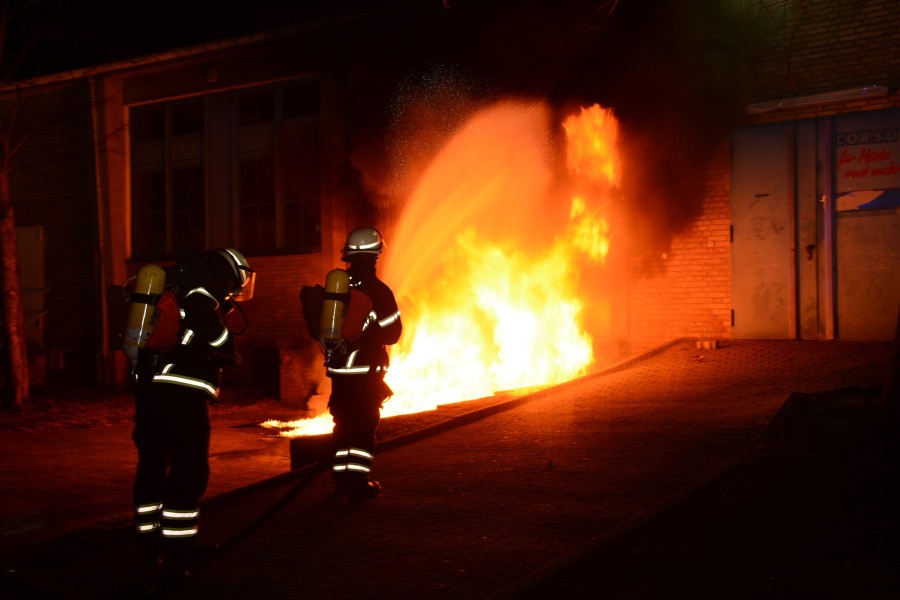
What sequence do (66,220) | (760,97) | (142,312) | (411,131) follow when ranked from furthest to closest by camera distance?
(66,220) < (411,131) < (760,97) < (142,312)

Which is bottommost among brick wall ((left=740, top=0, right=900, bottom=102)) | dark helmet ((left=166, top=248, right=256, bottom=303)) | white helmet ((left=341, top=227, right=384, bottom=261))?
dark helmet ((left=166, top=248, right=256, bottom=303))

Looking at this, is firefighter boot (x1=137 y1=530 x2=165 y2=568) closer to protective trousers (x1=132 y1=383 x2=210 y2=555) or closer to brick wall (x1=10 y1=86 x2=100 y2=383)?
protective trousers (x1=132 y1=383 x2=210 y2=555)

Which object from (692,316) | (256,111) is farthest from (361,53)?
(692,316)

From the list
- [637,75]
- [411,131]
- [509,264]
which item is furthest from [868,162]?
[411,131]

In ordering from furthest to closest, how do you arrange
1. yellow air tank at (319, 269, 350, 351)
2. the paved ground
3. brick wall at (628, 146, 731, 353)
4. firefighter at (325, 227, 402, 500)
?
brick wall at (628, 146, 731, 353)
firefighter at (325, 227, 402, 500)
yellow air tank at (319, 269, 350, 351)
the paved ground

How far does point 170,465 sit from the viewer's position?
185 inches

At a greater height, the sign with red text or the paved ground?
the sign with red text

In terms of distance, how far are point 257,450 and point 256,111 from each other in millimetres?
9105

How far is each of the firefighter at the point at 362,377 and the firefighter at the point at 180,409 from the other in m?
1.25

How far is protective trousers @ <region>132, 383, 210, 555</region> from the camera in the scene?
15.2 feet

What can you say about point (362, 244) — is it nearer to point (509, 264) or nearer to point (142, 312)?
point (142, 312)

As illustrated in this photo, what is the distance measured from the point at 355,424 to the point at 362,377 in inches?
14.1

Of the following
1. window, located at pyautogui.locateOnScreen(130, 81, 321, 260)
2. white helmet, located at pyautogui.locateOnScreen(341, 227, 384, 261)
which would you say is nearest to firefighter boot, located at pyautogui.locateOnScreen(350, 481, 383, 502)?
white helmet, located at pyautogui.locateOnScreen(341, 227, 384, 261)

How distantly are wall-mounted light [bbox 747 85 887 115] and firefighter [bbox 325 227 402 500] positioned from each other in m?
8.00
